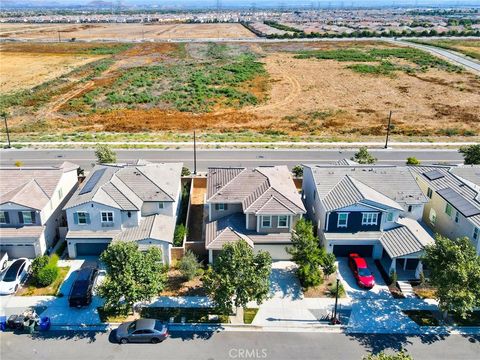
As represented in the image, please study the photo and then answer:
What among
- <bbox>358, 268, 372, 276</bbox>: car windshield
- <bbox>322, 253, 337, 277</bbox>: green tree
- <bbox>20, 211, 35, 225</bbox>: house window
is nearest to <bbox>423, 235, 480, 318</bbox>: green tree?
<bbox>358, 268, 372, 276</bbox>: car windshield

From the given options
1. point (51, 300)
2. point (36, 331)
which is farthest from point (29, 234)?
point (36, 331)

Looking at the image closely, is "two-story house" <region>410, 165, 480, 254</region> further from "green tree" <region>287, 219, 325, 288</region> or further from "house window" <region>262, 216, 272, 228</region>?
"house window" <region>262, 216, 272, 228</region>

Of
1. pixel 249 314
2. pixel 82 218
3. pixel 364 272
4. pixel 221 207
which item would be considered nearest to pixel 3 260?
pixel 82 218

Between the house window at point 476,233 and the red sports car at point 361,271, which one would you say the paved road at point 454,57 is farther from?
the red sports car at point 361,271

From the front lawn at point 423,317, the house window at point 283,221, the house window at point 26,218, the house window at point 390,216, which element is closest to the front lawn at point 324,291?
the front lawn at point 423,317

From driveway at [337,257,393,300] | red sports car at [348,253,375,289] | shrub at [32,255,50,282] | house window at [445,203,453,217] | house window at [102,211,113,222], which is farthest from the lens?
house window at [445,203,453,217]

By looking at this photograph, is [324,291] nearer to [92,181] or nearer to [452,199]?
[452,199]
